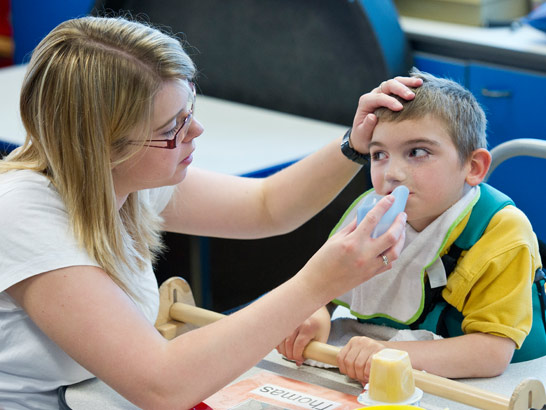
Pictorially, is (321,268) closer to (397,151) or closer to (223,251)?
(397,151)

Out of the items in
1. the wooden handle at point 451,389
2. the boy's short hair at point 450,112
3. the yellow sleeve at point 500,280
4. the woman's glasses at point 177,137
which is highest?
the boy's short hair at point 450,112

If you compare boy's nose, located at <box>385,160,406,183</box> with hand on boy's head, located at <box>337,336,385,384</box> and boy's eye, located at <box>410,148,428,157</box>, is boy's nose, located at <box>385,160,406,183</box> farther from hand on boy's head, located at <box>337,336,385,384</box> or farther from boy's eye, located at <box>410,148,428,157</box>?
hand on boy's head, located at <box>337,336,385,384</box>

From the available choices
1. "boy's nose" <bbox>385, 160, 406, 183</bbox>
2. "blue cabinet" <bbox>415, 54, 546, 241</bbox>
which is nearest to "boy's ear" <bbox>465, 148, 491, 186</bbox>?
"boy's nose" <bbox>385, 160, 406, 183</bbox>

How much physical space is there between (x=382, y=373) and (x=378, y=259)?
17 centimetres

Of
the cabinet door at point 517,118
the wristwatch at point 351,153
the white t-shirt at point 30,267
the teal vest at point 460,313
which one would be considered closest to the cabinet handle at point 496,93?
the cabinet door at point 517,118

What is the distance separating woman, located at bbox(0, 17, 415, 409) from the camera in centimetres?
116

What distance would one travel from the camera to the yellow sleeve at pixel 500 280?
121 cm

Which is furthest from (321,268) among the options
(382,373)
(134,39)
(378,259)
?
(134,39)

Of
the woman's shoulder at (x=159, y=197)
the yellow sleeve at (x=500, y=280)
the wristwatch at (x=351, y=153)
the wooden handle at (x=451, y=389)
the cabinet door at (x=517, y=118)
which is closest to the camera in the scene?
the wooden handle at (x=451, y=389)

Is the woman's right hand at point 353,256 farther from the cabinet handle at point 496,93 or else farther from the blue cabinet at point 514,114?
the cabinet handle at point 496,93

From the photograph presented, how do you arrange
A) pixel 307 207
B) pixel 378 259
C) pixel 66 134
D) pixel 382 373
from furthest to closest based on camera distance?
pixel 307 207 → pixel 66 134 → pixel 378 259 → pixel 382 373

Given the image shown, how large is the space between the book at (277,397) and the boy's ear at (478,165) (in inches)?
14.1

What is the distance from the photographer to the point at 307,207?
1.62m

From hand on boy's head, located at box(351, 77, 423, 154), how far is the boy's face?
33 mm
